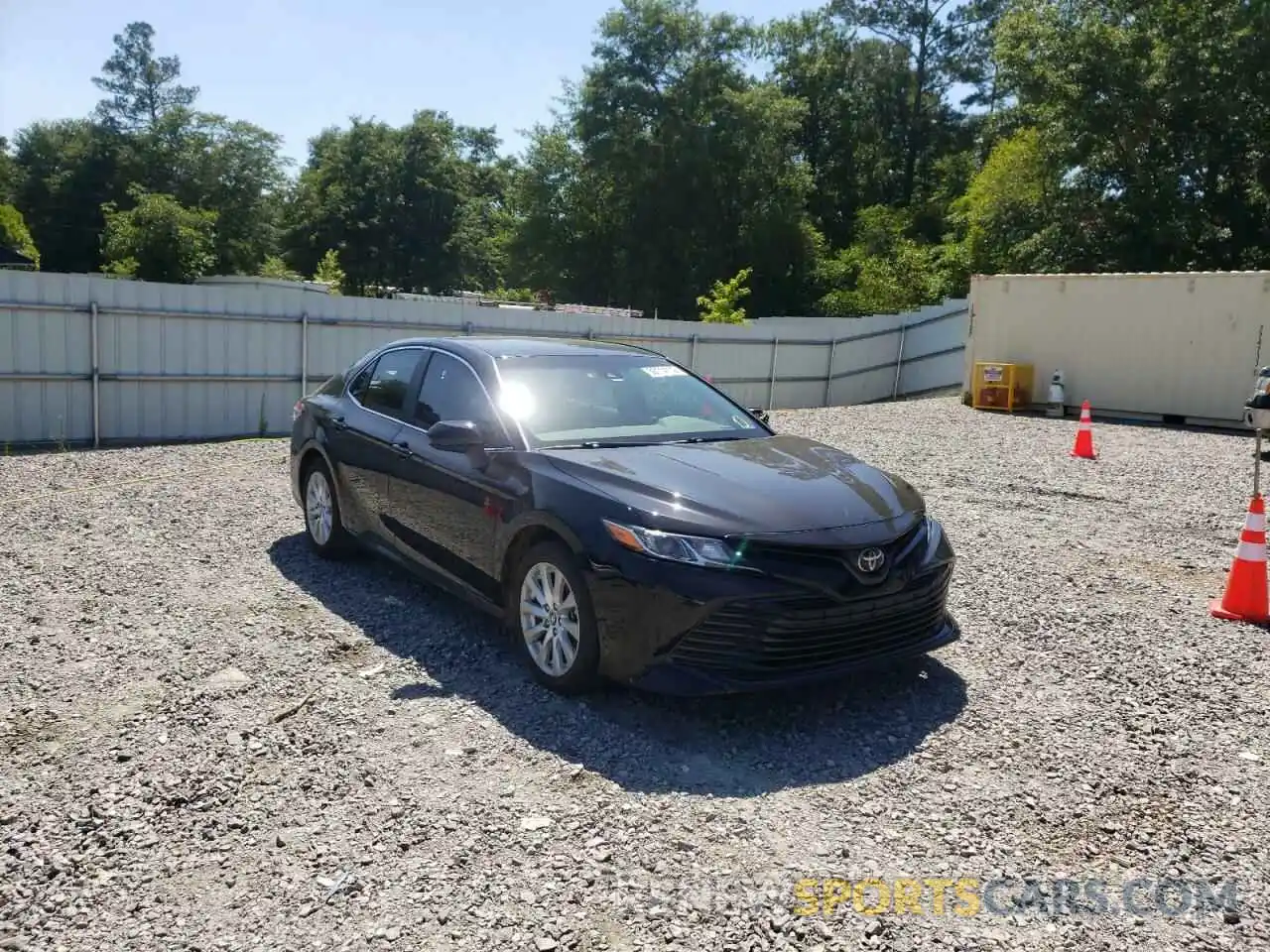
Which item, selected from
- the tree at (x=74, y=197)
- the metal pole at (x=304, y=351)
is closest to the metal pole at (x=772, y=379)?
the metal pole at (x=304, y=351)

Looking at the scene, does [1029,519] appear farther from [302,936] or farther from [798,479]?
[302,936]

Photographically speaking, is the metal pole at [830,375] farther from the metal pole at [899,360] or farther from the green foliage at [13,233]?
the green foliage at [13,233]

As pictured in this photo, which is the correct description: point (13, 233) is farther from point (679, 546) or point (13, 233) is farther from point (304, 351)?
point (679, 546)

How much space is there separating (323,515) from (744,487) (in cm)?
330

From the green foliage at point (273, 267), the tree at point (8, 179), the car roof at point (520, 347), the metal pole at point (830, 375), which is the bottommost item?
the metal pole at point (830, 375)

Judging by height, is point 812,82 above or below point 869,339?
above

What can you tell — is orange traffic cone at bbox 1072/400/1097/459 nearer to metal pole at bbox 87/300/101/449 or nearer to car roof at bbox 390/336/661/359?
car roof at bbox 390/336/661/359

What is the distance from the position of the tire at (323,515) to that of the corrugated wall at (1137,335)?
1424 cm

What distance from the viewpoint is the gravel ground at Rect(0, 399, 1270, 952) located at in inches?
114

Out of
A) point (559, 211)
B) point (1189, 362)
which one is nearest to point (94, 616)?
point (1189, 362)

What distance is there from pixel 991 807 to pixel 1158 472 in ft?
29.2

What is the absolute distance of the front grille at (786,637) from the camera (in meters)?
3.89

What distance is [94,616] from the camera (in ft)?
17.6

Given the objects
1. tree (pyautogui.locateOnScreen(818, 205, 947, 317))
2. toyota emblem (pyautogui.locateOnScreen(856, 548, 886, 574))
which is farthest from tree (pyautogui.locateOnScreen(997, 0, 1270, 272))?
toyota emblem (pyautogui.locateOnScreen(856, 548, 886, 574))
